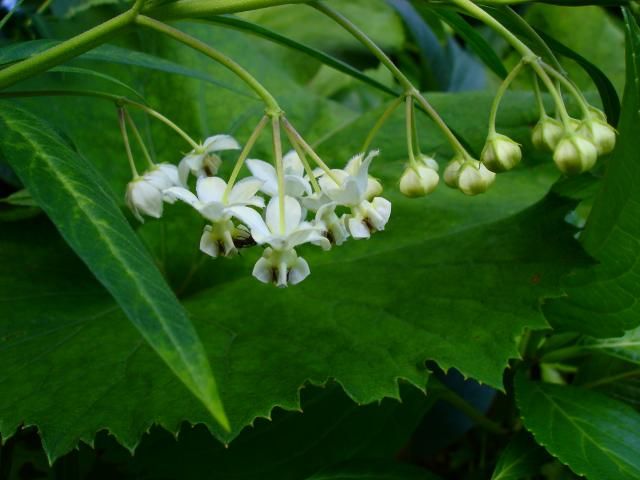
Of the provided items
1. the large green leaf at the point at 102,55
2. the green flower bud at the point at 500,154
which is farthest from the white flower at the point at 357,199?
the large green leaf at the point at 102,55

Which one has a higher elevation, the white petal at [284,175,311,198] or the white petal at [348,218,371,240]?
the white petal at [284,175,311,198]

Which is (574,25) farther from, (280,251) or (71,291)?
(280,251)

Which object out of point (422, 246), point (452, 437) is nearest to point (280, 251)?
point (422, 246)

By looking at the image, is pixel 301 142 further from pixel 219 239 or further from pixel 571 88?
pixel 571 88

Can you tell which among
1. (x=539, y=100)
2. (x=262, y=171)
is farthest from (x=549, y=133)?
(x=262, y=171)

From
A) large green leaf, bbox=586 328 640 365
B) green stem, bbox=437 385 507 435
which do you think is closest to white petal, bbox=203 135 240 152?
green stem, bbox=437 385 507 435

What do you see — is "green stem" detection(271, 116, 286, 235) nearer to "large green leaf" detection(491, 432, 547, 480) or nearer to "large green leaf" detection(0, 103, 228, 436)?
"large green leaf" detection(0, 103, 228, 436)

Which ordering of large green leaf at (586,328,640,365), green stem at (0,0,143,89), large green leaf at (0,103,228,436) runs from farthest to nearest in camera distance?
large green leaf at (586,328,640,365), green stem at (0,0,143,89), large green leaf at (0,103,228,436)
